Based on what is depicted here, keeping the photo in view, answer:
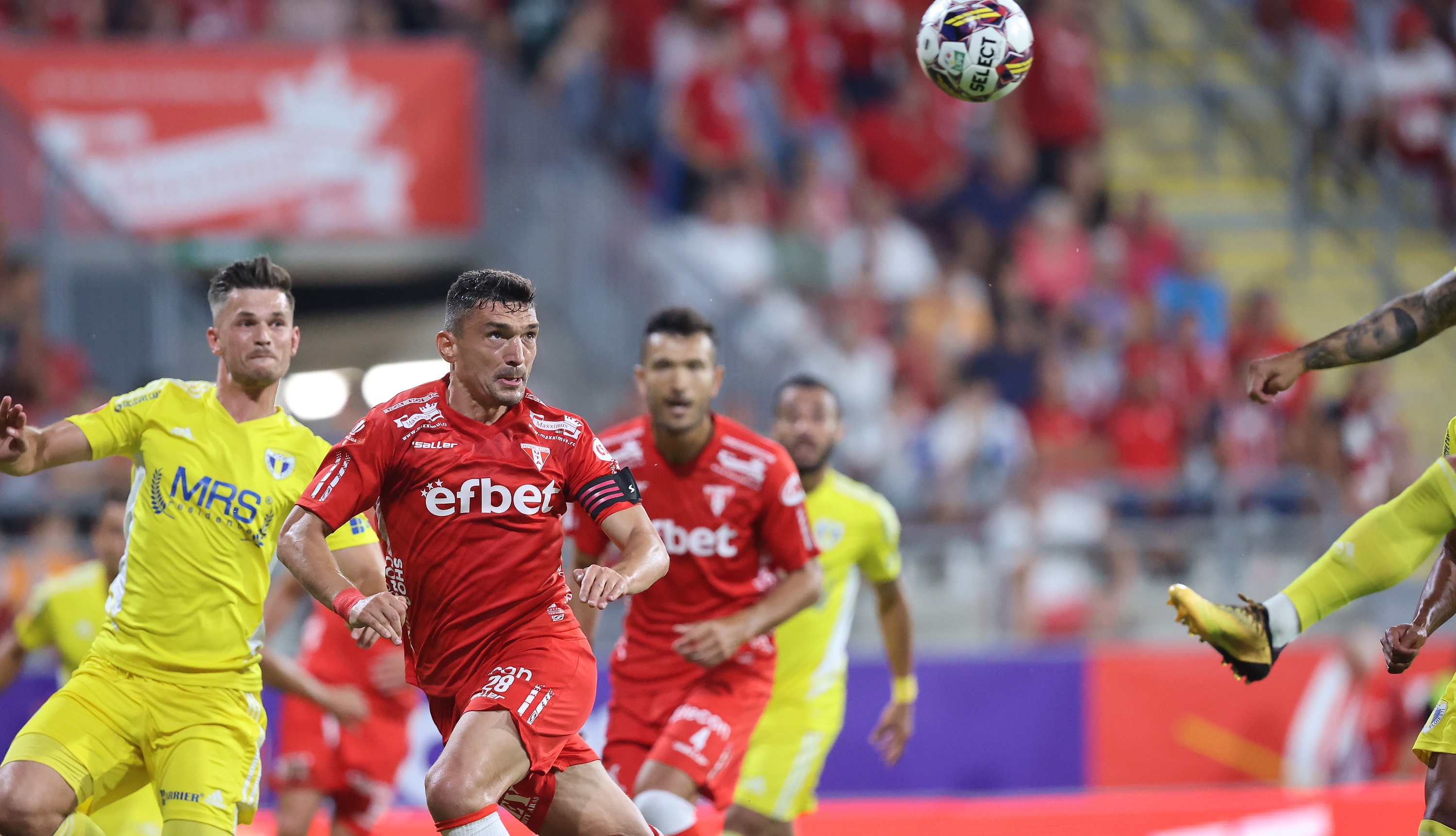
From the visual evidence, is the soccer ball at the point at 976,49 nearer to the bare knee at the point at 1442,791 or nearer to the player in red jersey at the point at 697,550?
the player in red jersey at the point at 697,550

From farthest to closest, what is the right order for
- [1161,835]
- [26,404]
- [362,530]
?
[26,404], [1161,835], [362,530]

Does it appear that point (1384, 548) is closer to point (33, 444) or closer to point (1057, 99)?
point (33, 444)

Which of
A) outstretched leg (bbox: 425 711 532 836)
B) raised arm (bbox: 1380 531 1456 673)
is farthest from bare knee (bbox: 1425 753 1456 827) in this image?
outstretched leg (bbox: 425 711 532 836)

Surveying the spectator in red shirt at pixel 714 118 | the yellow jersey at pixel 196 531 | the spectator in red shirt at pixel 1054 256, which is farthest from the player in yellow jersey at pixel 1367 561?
the spectator in red shirt at pixel 714 118

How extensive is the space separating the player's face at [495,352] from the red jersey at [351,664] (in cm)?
322

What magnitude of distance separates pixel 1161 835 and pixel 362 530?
5.11m

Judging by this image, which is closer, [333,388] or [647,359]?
[647,359]

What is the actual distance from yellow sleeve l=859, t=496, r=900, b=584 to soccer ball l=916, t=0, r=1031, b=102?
82.7 inches

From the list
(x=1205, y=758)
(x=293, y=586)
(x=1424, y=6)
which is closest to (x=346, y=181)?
(x=293, y=586)

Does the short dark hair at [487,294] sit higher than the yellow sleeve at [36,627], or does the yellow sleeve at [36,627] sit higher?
the short dark hair at [487,294]

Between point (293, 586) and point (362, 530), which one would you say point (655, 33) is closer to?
point (293, 586)

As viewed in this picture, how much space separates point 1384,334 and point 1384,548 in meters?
0.79

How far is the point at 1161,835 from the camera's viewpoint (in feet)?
30.5

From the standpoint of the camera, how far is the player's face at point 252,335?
664 cm
